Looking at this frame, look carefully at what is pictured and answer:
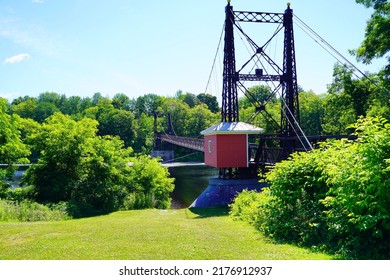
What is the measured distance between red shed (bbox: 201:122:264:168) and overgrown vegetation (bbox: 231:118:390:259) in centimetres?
950

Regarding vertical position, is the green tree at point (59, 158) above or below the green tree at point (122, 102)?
below

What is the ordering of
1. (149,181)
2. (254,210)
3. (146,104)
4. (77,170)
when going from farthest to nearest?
(146,104), (149,181), (77,170), (254,210)

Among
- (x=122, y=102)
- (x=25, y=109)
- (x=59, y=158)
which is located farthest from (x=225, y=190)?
(x=122, y=102)

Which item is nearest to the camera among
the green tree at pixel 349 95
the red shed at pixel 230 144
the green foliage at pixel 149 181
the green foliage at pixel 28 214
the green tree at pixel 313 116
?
the green foliage at pixel 28 214

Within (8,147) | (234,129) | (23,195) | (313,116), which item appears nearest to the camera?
(23,195)

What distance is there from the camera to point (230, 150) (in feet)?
61.2

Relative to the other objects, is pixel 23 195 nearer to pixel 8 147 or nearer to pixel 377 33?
pixel 8 147

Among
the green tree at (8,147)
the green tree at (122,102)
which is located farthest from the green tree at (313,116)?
the green tree at (122,102)

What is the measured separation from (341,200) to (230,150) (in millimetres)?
12559

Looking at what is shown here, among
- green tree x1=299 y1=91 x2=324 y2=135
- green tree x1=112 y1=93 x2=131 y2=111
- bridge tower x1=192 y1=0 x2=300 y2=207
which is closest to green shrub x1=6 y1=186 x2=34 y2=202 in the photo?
bridge tower x1=192 y1=0 x2=300 y2=207

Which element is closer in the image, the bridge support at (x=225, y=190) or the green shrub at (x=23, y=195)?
the green shrub at (x=23, y=195)

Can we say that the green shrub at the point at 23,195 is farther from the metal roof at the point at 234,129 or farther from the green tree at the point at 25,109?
the green tree at the point at 25,109

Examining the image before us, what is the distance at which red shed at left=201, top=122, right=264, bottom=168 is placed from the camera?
723 inches

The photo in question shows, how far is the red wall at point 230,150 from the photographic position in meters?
18.5
